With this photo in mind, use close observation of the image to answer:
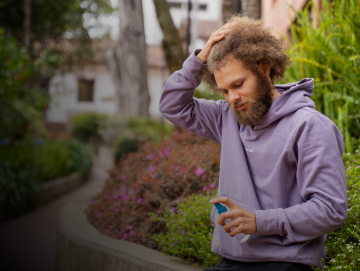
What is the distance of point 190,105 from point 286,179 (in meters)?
0.80

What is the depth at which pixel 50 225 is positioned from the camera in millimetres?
6176

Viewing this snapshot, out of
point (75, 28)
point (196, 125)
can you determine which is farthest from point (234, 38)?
point (75, 28)

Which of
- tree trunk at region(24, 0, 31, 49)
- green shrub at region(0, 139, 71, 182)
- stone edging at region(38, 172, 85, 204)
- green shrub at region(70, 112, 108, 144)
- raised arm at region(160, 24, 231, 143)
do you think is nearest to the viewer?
raised arm at region(160, 24, 231, 143)

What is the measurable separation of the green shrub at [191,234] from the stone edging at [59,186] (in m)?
5.37

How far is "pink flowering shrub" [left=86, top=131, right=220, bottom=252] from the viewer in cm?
321

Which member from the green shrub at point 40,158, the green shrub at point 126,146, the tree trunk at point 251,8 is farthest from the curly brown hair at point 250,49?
the green shrub at point 126,146

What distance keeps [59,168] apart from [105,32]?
12.3 meters

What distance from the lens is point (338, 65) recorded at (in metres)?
3.54

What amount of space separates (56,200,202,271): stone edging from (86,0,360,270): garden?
0.13 m

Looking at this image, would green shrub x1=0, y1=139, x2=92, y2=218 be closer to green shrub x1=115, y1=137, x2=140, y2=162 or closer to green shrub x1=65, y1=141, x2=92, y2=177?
green shrub x1=65, y1=141, x2=92, y2=177

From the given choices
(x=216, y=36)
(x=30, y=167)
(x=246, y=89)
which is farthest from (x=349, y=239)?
(x=30, y=167)

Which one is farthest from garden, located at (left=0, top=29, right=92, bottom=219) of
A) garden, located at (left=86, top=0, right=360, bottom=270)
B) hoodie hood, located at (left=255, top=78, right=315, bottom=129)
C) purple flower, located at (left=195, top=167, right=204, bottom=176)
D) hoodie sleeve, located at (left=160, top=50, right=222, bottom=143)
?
hoodie hood, located at (left=255, top=78, right=315, bottom=129)

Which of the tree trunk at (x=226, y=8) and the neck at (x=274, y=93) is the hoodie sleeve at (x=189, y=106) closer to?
the neck at (x=274, y=93)

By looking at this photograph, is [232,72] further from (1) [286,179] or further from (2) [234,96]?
(1) [286,179]
